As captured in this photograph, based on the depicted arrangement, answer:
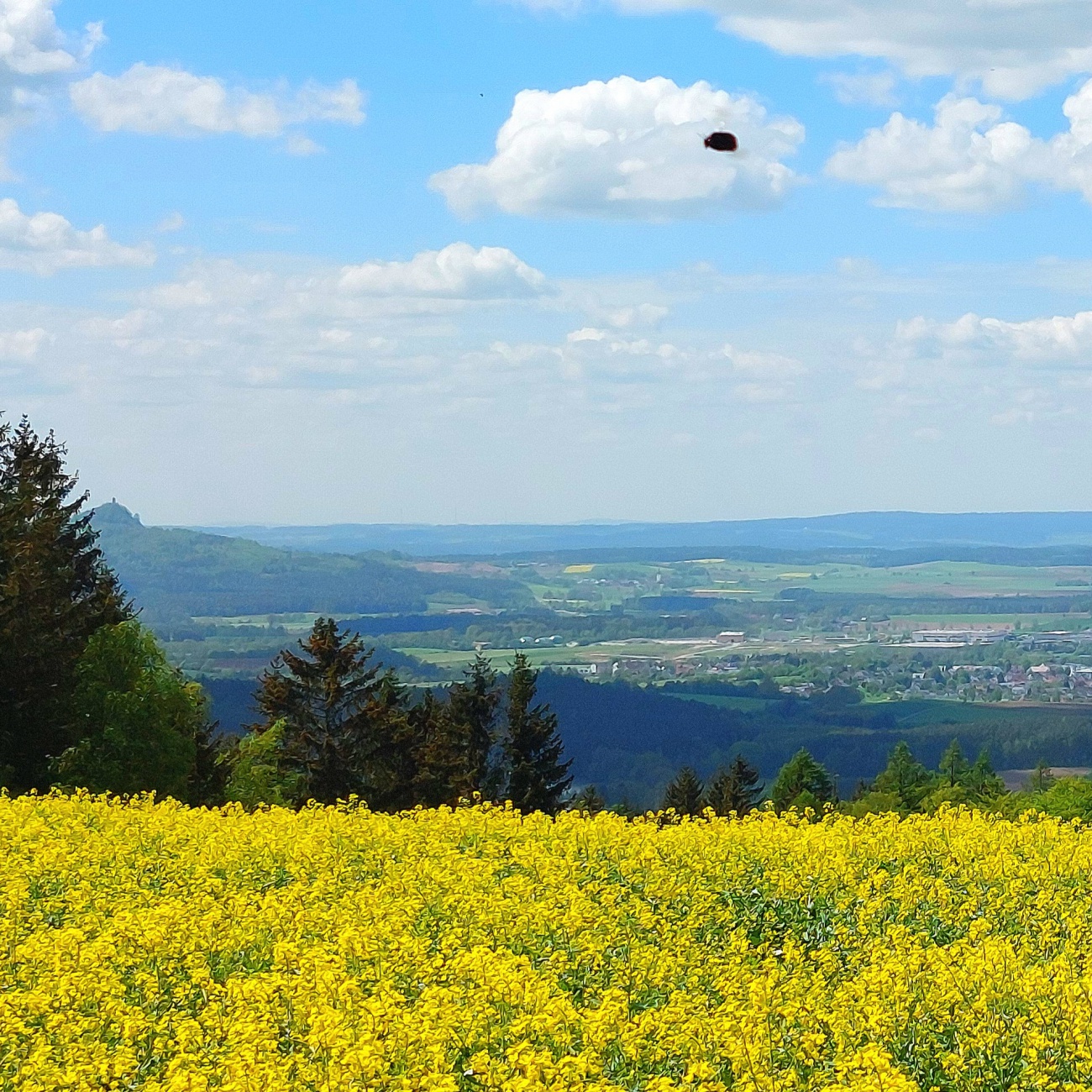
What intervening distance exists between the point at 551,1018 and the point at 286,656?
50.5 m

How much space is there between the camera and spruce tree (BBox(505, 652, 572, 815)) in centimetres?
6203

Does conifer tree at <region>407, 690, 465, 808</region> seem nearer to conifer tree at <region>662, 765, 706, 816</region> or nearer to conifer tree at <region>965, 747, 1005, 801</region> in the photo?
conifer tree at <region>662, 765, 706, 816</region>

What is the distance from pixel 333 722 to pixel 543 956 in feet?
157

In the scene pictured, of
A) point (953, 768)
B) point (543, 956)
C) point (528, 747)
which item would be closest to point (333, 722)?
point (528, 747)

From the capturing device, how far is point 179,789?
37875mm

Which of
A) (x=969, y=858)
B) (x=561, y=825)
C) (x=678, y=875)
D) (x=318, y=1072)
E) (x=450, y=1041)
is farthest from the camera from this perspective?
(x=561, y=825)

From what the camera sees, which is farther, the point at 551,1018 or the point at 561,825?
the point at 561,825

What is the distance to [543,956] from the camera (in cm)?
1113

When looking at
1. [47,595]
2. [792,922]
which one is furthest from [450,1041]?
[47,595]

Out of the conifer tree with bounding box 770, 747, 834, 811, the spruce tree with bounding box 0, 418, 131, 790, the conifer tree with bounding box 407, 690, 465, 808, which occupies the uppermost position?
the spruce tree with bounding box 0, 418, 131, 790

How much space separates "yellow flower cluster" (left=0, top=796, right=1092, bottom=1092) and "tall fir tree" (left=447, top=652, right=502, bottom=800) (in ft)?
151

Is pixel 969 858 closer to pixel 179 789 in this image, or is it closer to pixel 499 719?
pixel 179 789

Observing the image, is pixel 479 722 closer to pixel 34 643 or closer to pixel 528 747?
pixel 528 747

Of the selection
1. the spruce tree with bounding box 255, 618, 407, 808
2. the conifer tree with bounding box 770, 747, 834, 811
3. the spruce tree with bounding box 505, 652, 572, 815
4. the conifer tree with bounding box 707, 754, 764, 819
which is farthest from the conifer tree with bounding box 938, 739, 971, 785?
the spruce tree with bounding box 255, 618, 407, 808
